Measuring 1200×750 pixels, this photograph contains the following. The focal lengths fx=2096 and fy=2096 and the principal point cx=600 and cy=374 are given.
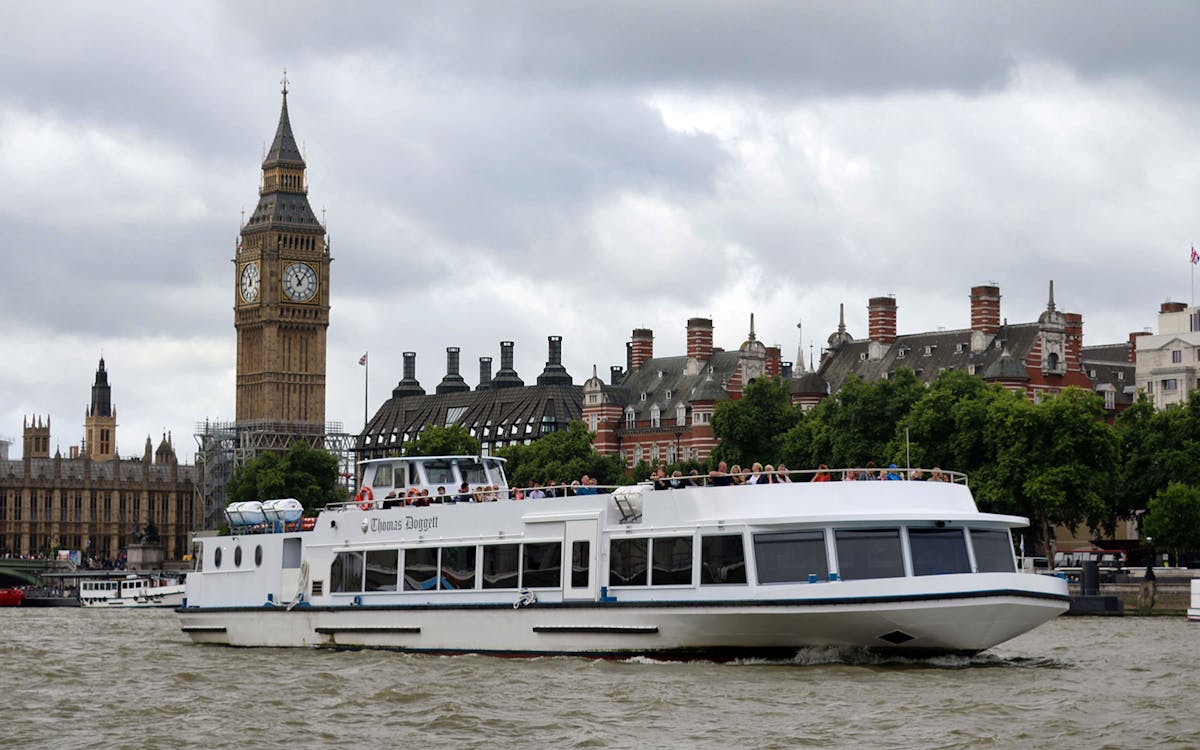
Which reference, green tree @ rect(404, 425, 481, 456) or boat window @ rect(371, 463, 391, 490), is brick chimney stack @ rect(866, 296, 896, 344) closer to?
green tree @ rect(404, 425, 481, 456)

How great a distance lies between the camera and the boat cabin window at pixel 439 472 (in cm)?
4866

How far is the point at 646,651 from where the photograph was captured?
4012cm

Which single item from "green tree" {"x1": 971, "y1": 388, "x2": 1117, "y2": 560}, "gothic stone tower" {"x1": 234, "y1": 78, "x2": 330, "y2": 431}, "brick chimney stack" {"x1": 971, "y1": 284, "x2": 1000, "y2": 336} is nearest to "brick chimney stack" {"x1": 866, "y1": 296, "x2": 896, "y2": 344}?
"brick chimney stack" {"x1": 971, "y1": 284, "x2": 1000, "y2": 336}

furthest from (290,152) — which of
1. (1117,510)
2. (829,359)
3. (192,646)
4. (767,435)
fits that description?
(192,646)

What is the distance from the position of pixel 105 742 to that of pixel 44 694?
8537mm

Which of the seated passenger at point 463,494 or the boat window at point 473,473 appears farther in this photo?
the boat window at point 473,473

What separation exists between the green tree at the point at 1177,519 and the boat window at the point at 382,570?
155ft

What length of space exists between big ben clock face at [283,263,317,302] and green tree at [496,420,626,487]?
57682 mm

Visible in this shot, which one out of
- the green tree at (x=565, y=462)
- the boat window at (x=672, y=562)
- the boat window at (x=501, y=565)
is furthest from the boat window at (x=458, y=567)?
the green tree at (x=565, y=462)

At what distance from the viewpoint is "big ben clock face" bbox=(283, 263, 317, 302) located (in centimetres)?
17562

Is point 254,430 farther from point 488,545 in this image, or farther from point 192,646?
point 488,545

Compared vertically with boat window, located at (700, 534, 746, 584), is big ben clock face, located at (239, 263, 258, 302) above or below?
above

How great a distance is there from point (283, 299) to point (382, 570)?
13221 centimetres

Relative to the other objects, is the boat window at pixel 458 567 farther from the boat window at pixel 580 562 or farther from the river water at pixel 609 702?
the boat window at pixel 580 562
